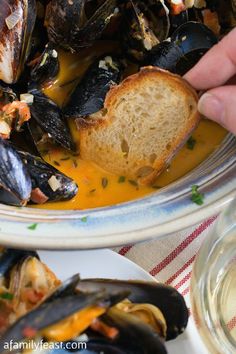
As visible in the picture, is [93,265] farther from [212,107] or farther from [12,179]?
[212,107]

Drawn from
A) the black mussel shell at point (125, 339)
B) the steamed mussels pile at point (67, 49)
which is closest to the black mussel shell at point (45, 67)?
the steamed mussels pile at point (67, 49)

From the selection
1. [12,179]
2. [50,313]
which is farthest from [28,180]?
[50,313]

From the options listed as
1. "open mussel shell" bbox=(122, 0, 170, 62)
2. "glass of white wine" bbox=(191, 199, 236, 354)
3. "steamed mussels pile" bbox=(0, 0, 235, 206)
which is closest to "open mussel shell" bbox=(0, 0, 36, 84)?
"steamed mussels pile" bbox=(0, 0, 235, 206)

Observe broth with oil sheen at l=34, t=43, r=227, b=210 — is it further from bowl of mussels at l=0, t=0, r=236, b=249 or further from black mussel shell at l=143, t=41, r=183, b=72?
black mussel shell at l=143, t=41, r=183, b=72

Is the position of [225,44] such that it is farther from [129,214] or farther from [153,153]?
[129,214]

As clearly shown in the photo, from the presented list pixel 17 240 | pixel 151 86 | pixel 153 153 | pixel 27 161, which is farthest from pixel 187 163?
pixel 17 240
